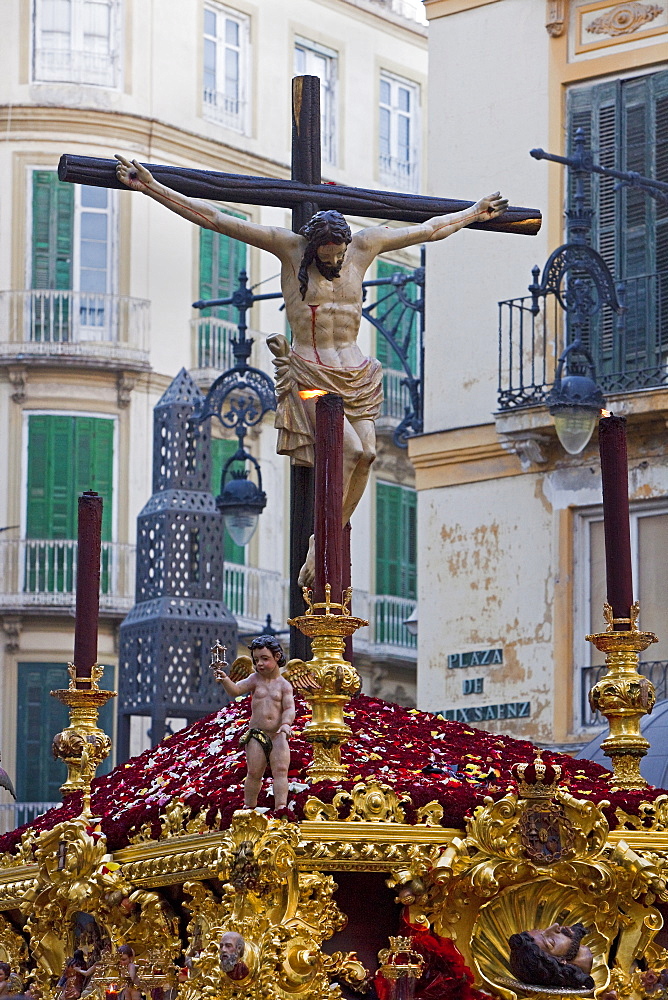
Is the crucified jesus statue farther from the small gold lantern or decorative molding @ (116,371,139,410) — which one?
decorative molding @ (116,371,139,410)

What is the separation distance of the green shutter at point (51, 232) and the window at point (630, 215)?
9475 mm

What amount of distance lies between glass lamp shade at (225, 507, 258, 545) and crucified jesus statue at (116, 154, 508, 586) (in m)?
9.14

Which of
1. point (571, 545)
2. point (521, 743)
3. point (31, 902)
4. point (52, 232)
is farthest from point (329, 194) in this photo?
point (52, 232)

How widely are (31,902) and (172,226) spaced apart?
22.1 meters

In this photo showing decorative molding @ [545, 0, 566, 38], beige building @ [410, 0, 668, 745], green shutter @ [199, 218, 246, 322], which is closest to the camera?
beige building @ [410, 0, 668, 745]

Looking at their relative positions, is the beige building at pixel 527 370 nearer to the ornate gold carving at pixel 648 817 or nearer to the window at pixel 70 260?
the window at pixel 70 260

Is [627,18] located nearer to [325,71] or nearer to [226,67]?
[226,67]

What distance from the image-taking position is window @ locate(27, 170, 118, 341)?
29391 mm

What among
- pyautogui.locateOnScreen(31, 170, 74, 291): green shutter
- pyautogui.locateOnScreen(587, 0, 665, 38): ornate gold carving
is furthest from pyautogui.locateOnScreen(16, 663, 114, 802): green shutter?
pyautogui.locateOnScreen(587, 0, 665, 38): ornate gold carving

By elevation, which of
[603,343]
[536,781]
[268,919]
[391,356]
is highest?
[391,356]

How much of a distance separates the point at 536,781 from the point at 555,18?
15.2 metres

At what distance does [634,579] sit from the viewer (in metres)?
20.7

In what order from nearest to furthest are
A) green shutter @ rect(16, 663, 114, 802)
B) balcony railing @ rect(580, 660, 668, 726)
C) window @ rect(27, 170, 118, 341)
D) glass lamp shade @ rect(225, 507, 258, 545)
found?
glass lamp shade @ rect(225, 507, 258, 545)
balcony railing @ rect(580, 660, 668, 726)
green shutter @ rect(16, 663, 114, 802)
window @ rect(27, 170, 118, 341)

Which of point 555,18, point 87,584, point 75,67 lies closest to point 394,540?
point 75,67
